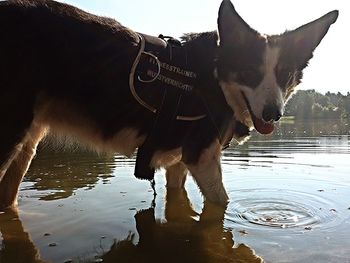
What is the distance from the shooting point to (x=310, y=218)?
4.00 m

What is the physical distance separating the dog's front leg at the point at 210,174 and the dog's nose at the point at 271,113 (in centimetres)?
72

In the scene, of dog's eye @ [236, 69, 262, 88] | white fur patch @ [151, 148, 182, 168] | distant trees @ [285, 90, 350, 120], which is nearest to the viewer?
dog's eye @ [236, 69, 262, 88]

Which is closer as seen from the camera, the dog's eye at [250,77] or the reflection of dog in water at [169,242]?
the reflection of dog in water at [169,242]

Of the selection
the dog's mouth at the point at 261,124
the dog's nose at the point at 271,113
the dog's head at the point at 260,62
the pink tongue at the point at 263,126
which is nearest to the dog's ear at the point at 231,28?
the dog's head at the point at 260,62

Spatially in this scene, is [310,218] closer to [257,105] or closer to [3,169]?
[257,105]

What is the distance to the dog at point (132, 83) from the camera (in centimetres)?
366

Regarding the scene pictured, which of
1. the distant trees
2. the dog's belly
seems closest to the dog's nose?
the dog's belly

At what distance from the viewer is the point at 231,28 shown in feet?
12.5

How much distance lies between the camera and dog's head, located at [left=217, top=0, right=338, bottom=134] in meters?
3.74

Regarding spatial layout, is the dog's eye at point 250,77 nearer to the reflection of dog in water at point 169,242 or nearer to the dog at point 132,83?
the dog at point 132,83

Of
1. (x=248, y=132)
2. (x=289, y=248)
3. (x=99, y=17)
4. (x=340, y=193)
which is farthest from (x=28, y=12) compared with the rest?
(x=340, y=193)

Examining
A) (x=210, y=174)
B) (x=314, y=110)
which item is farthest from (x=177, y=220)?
(x=314, y=110)

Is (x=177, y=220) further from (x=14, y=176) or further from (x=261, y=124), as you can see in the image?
(x=14, y=176)

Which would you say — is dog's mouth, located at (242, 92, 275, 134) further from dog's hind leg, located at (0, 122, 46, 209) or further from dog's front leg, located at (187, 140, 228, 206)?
dog's hind leg, located at (0, 122, 46, 209)
